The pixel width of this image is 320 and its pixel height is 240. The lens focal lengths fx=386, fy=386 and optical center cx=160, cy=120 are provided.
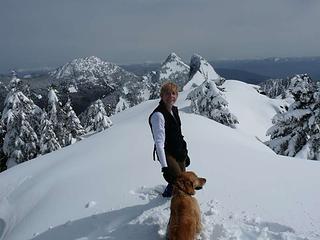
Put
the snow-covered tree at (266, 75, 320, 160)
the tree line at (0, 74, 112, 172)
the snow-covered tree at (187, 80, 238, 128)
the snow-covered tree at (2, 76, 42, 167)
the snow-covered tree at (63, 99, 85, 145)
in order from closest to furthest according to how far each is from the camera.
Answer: the snow-covered tree at (266, 75, 320, 160), the snow-covered tree at (2, 76, 42, 167), the tree line at (0, 74, 112, 172), the snow-covered tree at (187, 80, 238, 128), the snow-covered tree at (63, 99, 85, 145)

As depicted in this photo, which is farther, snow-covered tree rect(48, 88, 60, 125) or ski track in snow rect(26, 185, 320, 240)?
snow-covered tree rect(48, 88, 60, 125)

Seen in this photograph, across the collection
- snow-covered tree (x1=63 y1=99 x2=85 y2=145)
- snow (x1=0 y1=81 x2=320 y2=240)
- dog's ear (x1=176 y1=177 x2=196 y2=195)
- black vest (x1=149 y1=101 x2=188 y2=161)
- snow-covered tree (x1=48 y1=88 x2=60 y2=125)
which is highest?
black vest (x1=149 y1=101 x2=188 y2=161)

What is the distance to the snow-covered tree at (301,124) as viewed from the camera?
72.4 feet

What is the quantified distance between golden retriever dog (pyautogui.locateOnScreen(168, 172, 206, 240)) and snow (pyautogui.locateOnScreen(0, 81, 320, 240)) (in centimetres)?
68

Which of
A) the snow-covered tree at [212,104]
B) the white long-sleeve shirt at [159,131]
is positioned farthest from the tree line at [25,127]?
the white long-sleeve shirt at [159,131]

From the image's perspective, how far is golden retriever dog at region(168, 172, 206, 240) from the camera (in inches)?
233

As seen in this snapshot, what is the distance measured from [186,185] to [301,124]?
1850cm

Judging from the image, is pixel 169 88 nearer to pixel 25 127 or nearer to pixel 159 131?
pixel 159 131

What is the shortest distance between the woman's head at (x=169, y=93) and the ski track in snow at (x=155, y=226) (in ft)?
7.30

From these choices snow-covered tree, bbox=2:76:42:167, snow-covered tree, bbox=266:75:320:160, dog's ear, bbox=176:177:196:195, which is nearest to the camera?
dog's ear, bbox=176:177:196:195

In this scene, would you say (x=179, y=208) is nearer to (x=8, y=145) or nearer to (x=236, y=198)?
(x=236, y=198)

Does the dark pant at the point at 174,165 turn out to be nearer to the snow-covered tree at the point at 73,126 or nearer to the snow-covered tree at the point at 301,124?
the snow-covered tree at the point at 301,124

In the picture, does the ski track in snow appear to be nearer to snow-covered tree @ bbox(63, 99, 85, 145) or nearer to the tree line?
the tree line

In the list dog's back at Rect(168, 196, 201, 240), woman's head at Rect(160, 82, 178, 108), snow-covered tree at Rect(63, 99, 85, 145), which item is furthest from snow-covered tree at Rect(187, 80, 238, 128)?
dog's back at Rect(168, 196, 201, 240)
